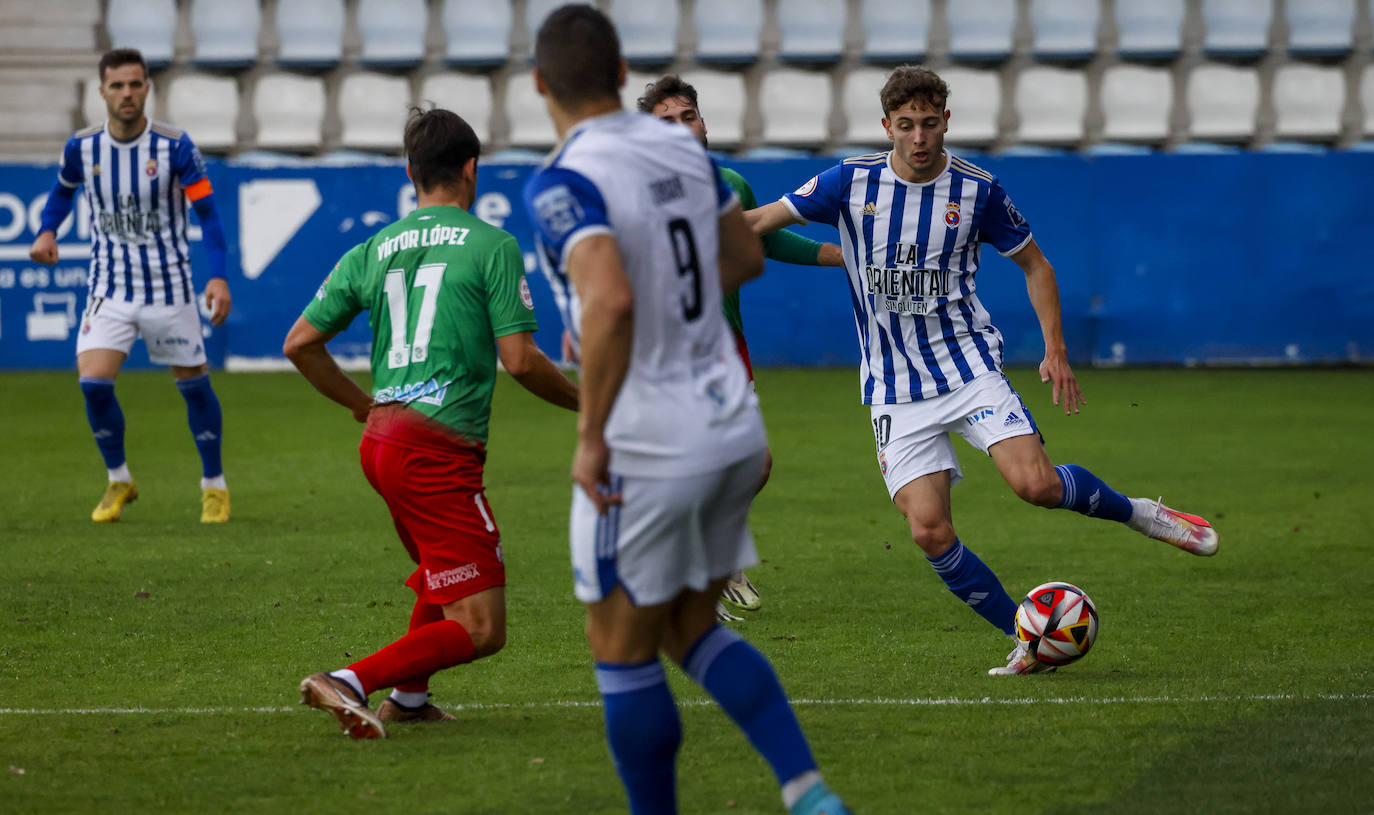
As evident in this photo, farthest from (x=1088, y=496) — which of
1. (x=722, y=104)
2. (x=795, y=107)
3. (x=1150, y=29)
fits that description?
(x=1150, y=29)

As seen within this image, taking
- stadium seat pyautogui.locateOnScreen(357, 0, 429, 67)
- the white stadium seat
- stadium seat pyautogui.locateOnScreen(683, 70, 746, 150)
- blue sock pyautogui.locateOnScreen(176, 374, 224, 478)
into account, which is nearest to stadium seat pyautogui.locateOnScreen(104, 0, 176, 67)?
stadium seat pyautogui.locateOnScreen(357, 0, 429, 67)

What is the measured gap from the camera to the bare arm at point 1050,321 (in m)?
5.55

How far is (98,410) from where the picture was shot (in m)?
8.84

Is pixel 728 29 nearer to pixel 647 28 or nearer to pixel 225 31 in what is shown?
pixel 647 28

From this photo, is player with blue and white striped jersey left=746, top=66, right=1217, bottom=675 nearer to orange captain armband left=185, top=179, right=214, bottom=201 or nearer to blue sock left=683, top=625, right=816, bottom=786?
blue sock left=683, top=625, right=816, bottom=786

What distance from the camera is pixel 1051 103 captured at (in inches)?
833

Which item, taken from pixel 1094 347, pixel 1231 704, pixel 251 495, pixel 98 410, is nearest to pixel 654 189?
pixel 1231 704

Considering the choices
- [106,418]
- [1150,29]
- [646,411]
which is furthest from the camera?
[1150,29]

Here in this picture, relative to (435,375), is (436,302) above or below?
above

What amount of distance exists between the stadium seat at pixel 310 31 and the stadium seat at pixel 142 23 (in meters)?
1.47

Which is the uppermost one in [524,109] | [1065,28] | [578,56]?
[1065,28]

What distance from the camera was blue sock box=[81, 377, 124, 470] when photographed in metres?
8.80

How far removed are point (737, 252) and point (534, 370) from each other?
1.01 metres

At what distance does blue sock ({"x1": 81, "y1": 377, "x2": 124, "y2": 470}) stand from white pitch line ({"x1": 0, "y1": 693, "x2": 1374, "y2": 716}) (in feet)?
13.7
